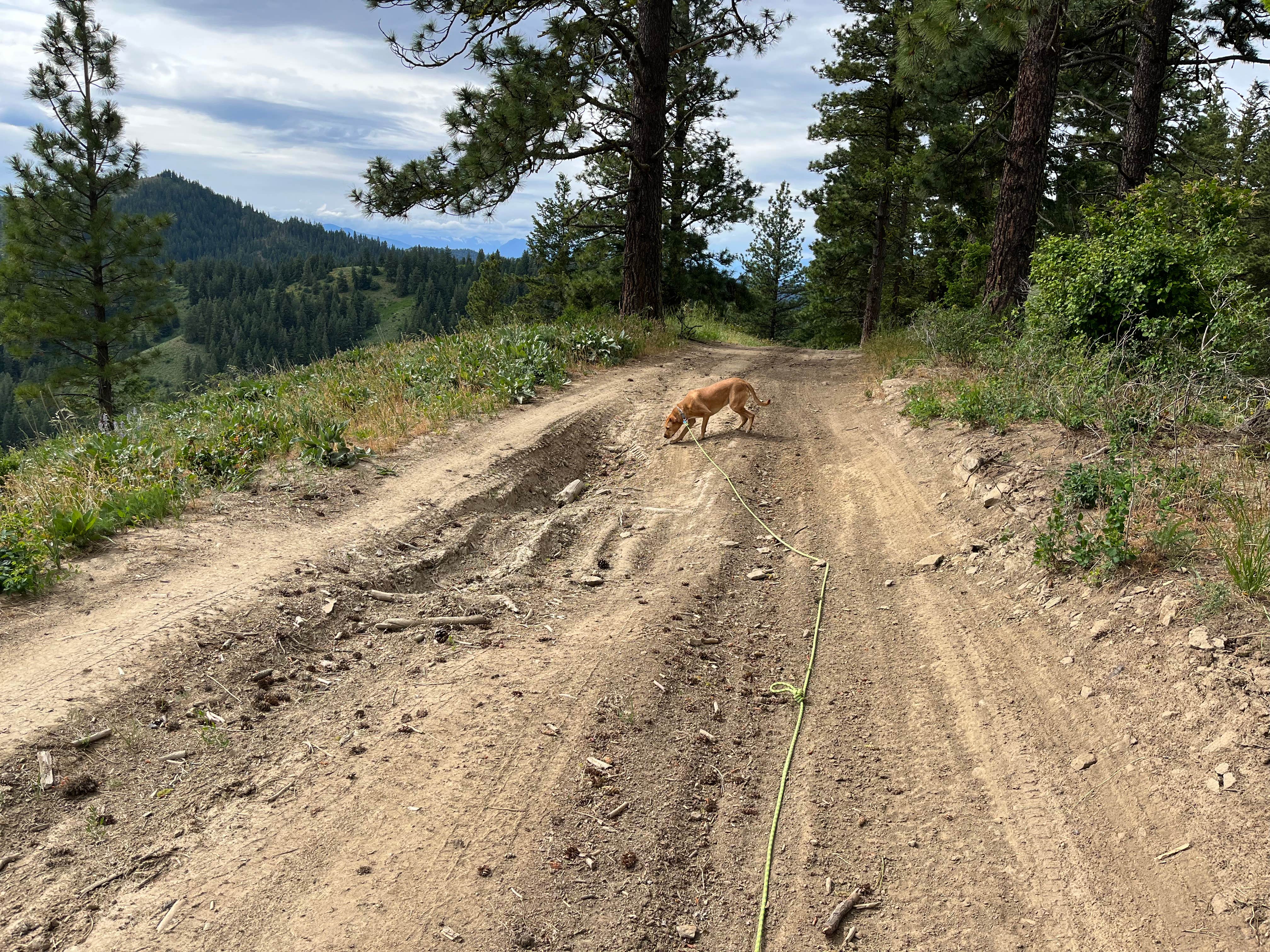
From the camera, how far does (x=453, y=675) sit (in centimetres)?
425

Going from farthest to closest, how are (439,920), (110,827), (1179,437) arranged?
1. (1179,437)
2. (110,827)
3. (439,920)

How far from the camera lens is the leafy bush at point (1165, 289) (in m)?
6.95

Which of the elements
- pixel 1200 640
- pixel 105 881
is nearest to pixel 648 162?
pixel 1200 640

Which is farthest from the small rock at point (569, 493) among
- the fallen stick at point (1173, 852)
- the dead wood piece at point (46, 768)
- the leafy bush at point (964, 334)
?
the leafy bush at point (964, 334)

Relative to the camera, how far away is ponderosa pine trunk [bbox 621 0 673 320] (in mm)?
14539

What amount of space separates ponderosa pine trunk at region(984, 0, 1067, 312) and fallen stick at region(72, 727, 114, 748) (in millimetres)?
11024

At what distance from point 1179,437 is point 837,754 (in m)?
4.06

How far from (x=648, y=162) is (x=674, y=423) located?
332 inches

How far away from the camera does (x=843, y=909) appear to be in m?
2.90

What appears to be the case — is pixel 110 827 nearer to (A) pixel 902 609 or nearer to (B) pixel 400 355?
(A) pixel 902 609

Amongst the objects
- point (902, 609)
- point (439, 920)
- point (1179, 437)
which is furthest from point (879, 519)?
point (439, 920)

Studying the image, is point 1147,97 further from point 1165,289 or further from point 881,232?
point 881,232

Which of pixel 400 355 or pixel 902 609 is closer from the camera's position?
pixel 902 609

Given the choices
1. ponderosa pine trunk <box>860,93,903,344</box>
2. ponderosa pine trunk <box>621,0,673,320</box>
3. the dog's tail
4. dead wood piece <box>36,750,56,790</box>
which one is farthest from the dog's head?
ponderosa pine trunk <box>860,93,903,344</box>
